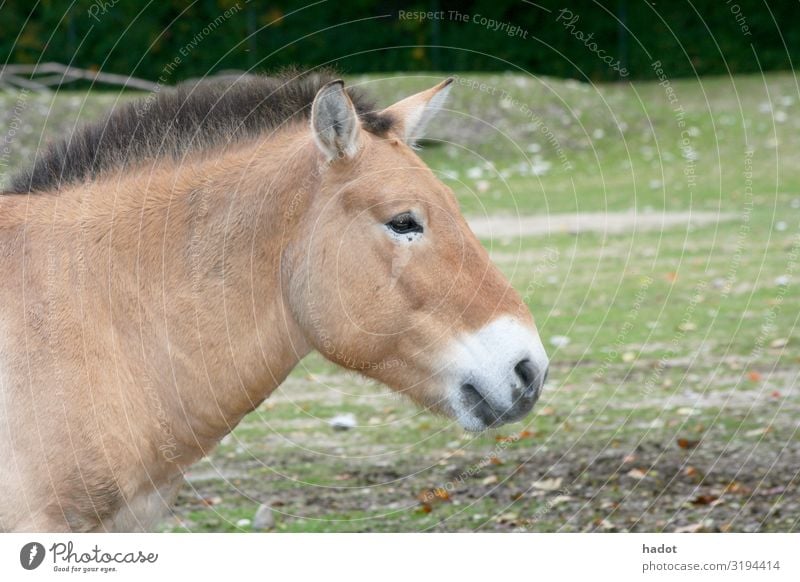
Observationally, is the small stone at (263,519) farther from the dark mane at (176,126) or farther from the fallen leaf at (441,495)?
the dark mane at (176,126)

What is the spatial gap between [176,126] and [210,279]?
0.78m

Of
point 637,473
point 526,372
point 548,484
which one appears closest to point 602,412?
point 637,473

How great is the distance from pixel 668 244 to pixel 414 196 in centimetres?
1102

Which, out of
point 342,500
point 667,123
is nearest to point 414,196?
point 342,500

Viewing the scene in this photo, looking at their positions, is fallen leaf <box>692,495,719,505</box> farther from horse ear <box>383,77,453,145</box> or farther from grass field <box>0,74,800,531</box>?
horse ear <box>383,77,453,145</box>

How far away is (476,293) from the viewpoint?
4656mm

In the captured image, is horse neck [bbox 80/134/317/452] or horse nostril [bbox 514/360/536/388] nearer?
horse nostril [bbox 514/360/536/388]

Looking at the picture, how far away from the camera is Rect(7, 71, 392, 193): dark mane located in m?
4.91

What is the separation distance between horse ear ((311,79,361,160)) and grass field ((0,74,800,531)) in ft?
4.52

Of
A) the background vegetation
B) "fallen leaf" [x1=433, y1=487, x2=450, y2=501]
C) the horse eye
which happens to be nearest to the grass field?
"fallen leaf" [x1=433, y1=487, x2=450, y2=501]

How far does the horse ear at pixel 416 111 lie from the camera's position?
5.15 meters

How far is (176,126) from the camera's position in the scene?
497cm

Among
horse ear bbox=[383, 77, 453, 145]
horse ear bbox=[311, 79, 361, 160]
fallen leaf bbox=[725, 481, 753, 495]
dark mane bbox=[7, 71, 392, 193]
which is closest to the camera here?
horse ear bbox=[311, 79, 361, 160]

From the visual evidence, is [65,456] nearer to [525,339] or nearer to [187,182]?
[187,182]
